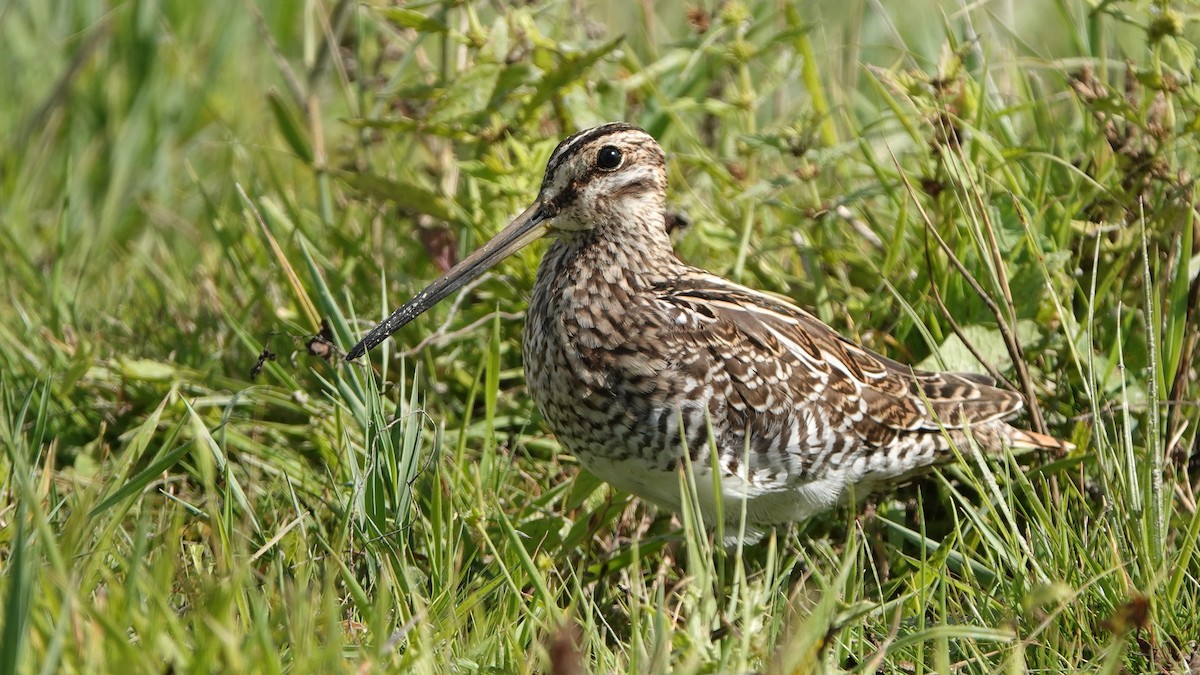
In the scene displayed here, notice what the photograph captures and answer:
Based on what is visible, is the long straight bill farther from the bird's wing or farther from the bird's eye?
the bird's wing

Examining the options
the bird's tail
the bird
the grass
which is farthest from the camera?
the bird's tail

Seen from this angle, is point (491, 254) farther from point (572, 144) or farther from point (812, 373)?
point (812, 373)

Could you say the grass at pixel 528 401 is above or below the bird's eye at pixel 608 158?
below

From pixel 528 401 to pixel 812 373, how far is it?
907mm

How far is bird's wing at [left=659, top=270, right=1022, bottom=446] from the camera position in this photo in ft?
11.2

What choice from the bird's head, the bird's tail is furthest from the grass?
the bird's head

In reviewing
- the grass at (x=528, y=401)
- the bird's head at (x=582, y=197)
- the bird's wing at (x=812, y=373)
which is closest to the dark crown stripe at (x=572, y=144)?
the bird's head at (x=582, y=197)

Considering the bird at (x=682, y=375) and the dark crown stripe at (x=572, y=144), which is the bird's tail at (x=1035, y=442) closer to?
the bird at (x=682, y=375)

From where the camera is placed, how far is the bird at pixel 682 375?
3.33 metres

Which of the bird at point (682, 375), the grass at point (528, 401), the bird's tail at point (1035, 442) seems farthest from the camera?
the bird's tail at point (1035, 442)

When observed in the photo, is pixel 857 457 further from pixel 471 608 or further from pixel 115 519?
pixel 115 519

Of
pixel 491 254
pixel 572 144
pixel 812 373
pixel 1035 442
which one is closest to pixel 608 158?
pixel 572 144

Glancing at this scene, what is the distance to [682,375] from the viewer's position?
3348 millimetres

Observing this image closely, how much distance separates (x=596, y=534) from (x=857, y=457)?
0.69 m
